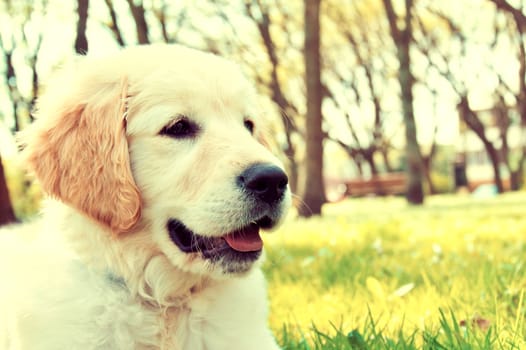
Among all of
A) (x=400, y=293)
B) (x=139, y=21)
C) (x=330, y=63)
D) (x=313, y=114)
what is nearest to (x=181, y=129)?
(x=400, y=293)

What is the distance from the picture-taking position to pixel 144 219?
8.96ft

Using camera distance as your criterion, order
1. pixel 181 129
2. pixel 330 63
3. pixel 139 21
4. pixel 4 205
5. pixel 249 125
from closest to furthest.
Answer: pixel 181 129, pixel 249 125, pixel 4 205, pixel 139 21, pixel 330 63

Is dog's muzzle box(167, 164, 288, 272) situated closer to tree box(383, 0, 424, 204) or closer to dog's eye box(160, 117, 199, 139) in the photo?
dog's eye box(160, 117, 199, 139)

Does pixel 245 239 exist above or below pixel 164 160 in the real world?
below

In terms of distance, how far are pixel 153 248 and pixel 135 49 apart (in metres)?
1.01


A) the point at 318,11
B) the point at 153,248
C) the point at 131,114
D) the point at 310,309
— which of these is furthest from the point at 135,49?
the point at 318,11

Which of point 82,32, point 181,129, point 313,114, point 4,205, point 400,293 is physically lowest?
point 400,293

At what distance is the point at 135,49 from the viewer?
3072mm

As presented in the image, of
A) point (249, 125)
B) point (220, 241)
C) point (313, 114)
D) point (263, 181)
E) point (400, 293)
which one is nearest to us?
point (263, 181)

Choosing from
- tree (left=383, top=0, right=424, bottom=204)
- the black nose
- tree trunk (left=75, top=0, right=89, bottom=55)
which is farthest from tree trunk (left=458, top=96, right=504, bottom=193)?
the black nose

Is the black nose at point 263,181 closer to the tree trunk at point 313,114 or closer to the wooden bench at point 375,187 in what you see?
the tree trunk at point 313,114

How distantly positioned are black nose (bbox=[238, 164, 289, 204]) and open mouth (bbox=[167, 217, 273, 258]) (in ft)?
0.43

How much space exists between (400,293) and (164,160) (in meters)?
1.88

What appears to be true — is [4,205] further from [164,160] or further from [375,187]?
[375,187]
